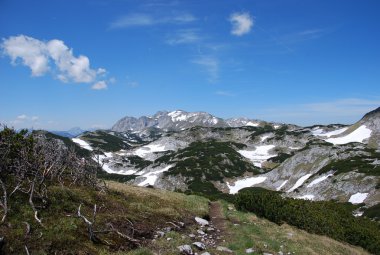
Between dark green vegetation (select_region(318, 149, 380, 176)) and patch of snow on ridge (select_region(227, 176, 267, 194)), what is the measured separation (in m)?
35.4

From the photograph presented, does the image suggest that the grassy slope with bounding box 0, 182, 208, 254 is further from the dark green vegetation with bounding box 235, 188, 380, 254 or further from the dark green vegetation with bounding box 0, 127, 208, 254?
the dark green vegetation with bounding box 235, 188, 380, 254

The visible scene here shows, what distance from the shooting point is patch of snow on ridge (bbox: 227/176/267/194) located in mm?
142625

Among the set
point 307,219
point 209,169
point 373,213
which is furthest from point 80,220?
point 209,169

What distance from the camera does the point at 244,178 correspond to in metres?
156

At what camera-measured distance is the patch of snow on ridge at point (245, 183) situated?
14262 cm

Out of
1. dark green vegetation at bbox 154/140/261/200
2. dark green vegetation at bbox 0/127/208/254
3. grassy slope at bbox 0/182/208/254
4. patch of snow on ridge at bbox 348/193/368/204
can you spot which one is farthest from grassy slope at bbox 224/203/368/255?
dark green vegetation at bbox 154/140/261/200

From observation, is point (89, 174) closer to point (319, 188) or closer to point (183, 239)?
point (183, 239)

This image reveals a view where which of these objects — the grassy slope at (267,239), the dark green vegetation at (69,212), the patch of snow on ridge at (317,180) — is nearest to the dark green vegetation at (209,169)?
the patch of snow on ridge at (317,180)

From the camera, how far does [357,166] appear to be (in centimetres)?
10294

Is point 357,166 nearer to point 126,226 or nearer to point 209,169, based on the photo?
point 209,169

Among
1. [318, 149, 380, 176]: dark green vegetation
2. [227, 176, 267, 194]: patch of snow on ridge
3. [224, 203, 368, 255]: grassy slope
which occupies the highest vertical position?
[224, 203, 368, 255]: grassy slope

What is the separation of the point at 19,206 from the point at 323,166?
11756 centimetres

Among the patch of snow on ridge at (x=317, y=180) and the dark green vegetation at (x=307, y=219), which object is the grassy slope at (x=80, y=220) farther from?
the patch of snow on ridge at (x=317, y=180)

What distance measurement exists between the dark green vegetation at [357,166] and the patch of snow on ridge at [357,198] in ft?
28.0
